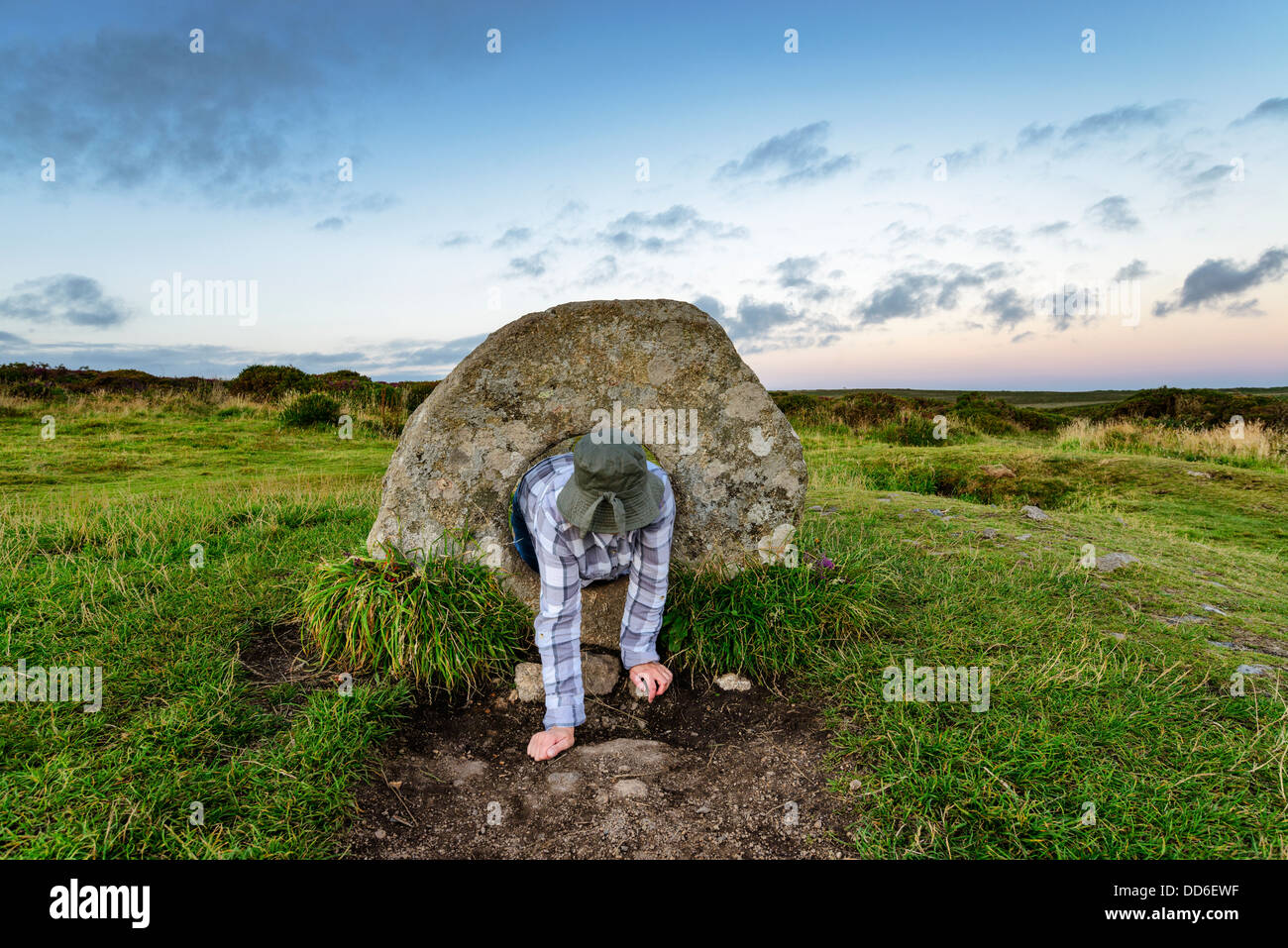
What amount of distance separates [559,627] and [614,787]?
2.86ft

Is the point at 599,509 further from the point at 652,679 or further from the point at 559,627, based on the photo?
the point at 652,679

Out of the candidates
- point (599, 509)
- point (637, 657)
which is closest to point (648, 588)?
point (637, 657)

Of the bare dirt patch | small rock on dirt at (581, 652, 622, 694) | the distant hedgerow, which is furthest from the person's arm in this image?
the distant hedgerow

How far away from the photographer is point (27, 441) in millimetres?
11453

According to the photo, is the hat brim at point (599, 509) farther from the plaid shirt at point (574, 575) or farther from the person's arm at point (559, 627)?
the person's arm at point (559, 627)

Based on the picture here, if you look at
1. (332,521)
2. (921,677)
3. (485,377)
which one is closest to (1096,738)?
(921,677)

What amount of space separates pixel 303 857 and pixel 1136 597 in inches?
232

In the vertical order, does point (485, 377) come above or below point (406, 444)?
above

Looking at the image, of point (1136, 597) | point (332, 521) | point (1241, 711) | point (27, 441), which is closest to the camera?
point (1241, 711)

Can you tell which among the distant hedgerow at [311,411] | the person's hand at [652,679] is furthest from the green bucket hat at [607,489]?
the distant hedgerow at [311,411]

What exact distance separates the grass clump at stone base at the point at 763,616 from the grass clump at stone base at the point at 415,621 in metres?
1.15

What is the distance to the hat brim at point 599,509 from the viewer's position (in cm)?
363

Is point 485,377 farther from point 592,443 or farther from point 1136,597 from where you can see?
point 1136,597

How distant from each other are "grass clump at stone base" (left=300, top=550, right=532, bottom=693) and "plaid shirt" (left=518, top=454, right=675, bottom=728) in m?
0.62
